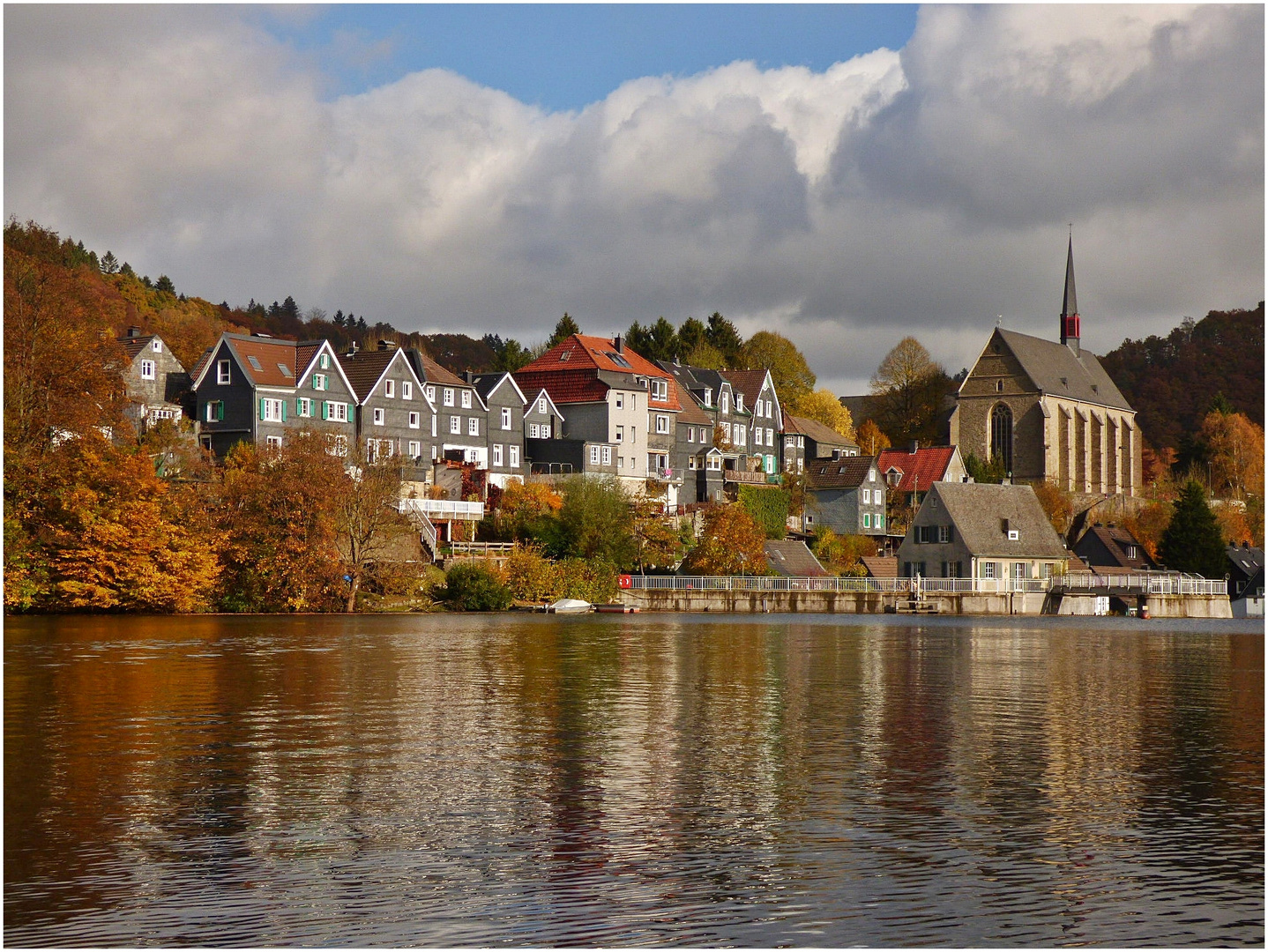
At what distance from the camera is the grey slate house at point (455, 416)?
106 m

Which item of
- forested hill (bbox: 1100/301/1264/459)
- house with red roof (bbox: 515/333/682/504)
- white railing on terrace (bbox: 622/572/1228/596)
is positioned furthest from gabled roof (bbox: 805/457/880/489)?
forested hill (bbox: 1100/301/1264/459)

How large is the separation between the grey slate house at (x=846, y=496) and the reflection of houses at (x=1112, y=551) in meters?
16.7

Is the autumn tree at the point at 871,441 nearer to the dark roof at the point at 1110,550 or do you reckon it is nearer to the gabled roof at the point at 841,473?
the gabled roof at the point at 841,473

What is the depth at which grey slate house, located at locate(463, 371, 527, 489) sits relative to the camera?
10938 centimetres

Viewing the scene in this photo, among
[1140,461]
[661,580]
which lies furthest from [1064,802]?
[1140,461]

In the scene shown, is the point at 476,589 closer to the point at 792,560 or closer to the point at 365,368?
the point at 365,368

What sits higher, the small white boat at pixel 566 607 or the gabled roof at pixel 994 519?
the gabled roof at pixel 994 519

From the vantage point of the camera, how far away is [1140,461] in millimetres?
183250

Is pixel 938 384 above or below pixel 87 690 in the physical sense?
above

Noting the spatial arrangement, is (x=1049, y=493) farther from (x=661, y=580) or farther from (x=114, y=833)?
(x=114, y=833)

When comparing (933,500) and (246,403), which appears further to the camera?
(933,500)

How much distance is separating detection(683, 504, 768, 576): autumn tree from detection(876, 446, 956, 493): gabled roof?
123 feet

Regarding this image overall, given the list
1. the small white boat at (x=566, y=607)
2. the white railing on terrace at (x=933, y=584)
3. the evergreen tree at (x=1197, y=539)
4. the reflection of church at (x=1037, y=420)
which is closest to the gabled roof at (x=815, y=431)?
the reflection of church at (x=1037, y=420)

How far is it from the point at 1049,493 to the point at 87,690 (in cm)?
11569
